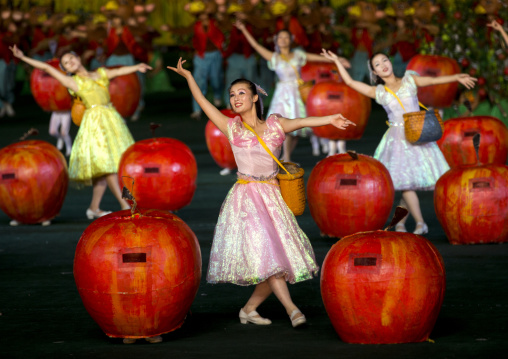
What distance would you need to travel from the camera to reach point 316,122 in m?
6.21

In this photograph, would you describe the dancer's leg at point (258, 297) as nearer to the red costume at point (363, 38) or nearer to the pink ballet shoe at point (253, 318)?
the pink ballet shoe at point (253, 318)

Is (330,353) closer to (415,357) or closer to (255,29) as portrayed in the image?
(415,357)

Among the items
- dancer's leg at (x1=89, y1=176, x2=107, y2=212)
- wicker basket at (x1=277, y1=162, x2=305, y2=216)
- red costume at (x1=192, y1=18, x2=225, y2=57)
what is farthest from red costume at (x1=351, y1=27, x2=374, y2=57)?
wicker basket at (x1=277, y1=162, x2=305, y2=216)

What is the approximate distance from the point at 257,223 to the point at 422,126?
9.99ft

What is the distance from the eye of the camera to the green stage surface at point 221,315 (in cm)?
555

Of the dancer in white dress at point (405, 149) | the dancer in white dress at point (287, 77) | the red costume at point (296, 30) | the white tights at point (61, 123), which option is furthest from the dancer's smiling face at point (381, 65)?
the red costume at point (296, 30)

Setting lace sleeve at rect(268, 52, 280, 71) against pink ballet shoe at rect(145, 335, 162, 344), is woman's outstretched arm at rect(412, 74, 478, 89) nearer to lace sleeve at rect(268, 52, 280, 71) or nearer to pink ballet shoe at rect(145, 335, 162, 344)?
pink ballet shoe at rect(145, 335, 162, 344)

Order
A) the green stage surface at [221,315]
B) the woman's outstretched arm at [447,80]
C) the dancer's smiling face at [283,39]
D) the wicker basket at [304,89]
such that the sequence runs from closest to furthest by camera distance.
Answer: the green stage surface at [221,315], the woman's outstretched arm at [447,80], the dancer's smiling face at [283,39], the wicker basket at [304,89]

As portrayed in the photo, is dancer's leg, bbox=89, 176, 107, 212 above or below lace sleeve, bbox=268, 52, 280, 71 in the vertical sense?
below

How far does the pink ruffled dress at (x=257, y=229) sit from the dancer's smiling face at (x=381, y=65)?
274 centimetres

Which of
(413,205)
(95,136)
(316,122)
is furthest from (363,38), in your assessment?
(316,122)

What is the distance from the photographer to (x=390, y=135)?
363 inches

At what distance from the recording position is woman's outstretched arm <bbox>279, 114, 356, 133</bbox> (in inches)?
239

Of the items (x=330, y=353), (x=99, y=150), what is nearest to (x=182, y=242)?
(x=330, y=353)
